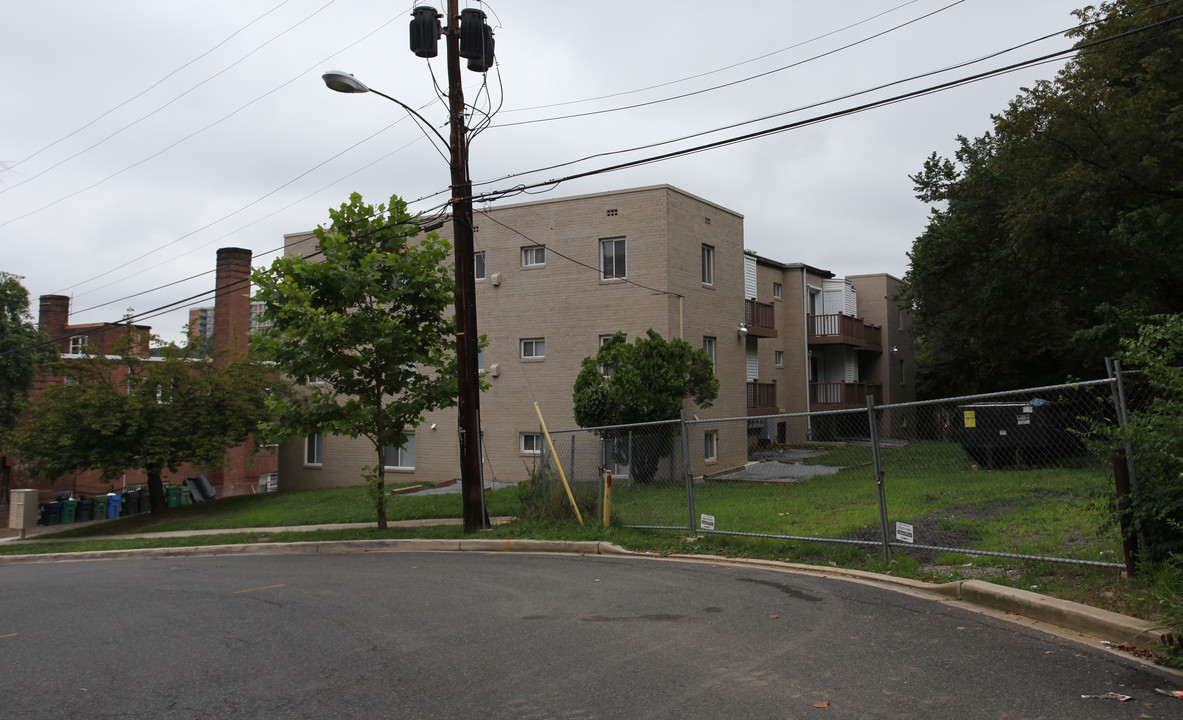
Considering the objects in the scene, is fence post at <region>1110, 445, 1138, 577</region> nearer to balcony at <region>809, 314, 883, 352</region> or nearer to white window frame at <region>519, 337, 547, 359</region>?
white window frame at <region>519, 337, 547, 359</region>

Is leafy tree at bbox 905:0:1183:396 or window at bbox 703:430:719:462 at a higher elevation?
leafy tree at bbox 905:0:1183:396

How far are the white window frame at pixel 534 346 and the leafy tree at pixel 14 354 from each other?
77.7 ft

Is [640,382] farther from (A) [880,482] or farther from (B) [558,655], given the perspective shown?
(B) [558,655]

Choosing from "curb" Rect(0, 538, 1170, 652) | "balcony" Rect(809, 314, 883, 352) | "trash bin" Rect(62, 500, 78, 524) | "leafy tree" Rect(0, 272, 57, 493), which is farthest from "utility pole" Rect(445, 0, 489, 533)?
"leafy tree" Rect(0, 272, 57, 493)

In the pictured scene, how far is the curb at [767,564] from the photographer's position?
5.86 m

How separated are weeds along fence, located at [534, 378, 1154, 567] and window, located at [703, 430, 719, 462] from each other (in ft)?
27.6

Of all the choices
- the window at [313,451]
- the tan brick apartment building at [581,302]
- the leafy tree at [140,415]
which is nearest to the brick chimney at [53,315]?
the leafy tree at [140,415]

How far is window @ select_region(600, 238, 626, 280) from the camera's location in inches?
940

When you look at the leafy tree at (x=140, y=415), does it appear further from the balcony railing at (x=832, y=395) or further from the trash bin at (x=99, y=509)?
the balcony railing at (x=832, y=395)

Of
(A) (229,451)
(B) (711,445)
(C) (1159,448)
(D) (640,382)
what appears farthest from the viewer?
(A) (229,451)

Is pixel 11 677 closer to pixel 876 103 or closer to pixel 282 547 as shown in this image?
pixel 282 547

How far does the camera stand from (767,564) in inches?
383

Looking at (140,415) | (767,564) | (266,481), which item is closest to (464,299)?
(767,564)

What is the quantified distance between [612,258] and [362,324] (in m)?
10.9
